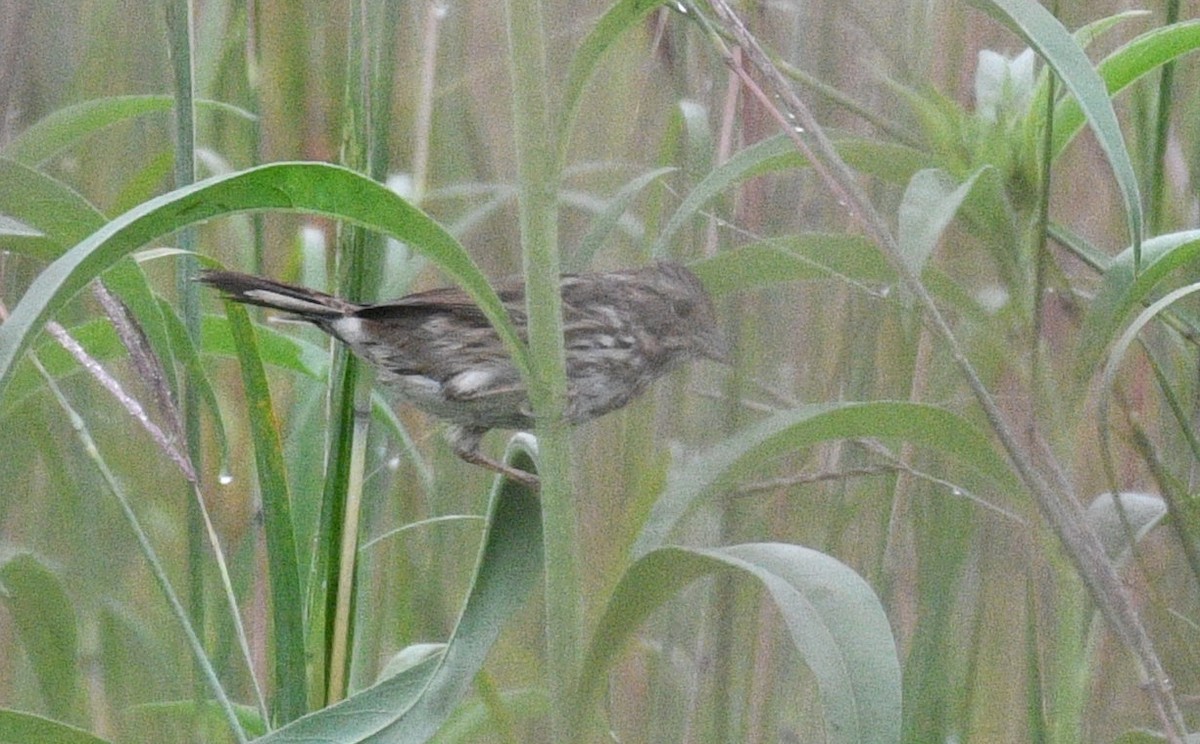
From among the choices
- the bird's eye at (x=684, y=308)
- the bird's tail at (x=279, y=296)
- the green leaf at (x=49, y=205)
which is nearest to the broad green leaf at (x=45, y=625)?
the bird's tail at (x=279, y=296)

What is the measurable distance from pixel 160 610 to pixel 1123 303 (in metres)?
1.14

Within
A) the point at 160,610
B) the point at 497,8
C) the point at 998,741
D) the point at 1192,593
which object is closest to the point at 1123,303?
the point at 1192,593

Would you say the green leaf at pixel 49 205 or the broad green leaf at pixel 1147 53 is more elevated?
the broad green leaf at pixel 1147 53

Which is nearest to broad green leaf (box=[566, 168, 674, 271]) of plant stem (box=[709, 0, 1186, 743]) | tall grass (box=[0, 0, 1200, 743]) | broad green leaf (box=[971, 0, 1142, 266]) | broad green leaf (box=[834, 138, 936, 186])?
tall grass (box=[0, 0, 1200, 743])

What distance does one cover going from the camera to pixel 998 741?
152cm

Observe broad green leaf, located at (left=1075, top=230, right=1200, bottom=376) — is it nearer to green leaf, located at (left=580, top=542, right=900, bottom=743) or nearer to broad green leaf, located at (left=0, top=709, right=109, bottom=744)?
green leaf, located at (left=580, top=542, right=900, bottom=743)

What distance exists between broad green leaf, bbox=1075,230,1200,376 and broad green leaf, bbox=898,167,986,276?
12 cm

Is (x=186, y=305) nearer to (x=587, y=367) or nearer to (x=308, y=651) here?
(x=308, y=651)

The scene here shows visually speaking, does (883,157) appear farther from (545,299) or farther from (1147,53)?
(545,299)

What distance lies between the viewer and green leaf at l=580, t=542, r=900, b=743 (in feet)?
2.43

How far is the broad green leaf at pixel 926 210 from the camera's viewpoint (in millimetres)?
954

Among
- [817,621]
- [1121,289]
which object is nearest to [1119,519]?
→ [1121,289]

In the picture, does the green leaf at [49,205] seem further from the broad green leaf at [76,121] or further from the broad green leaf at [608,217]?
the broad green leaf at [608,217]

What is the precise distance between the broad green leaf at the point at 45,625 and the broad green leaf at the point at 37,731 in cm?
43
